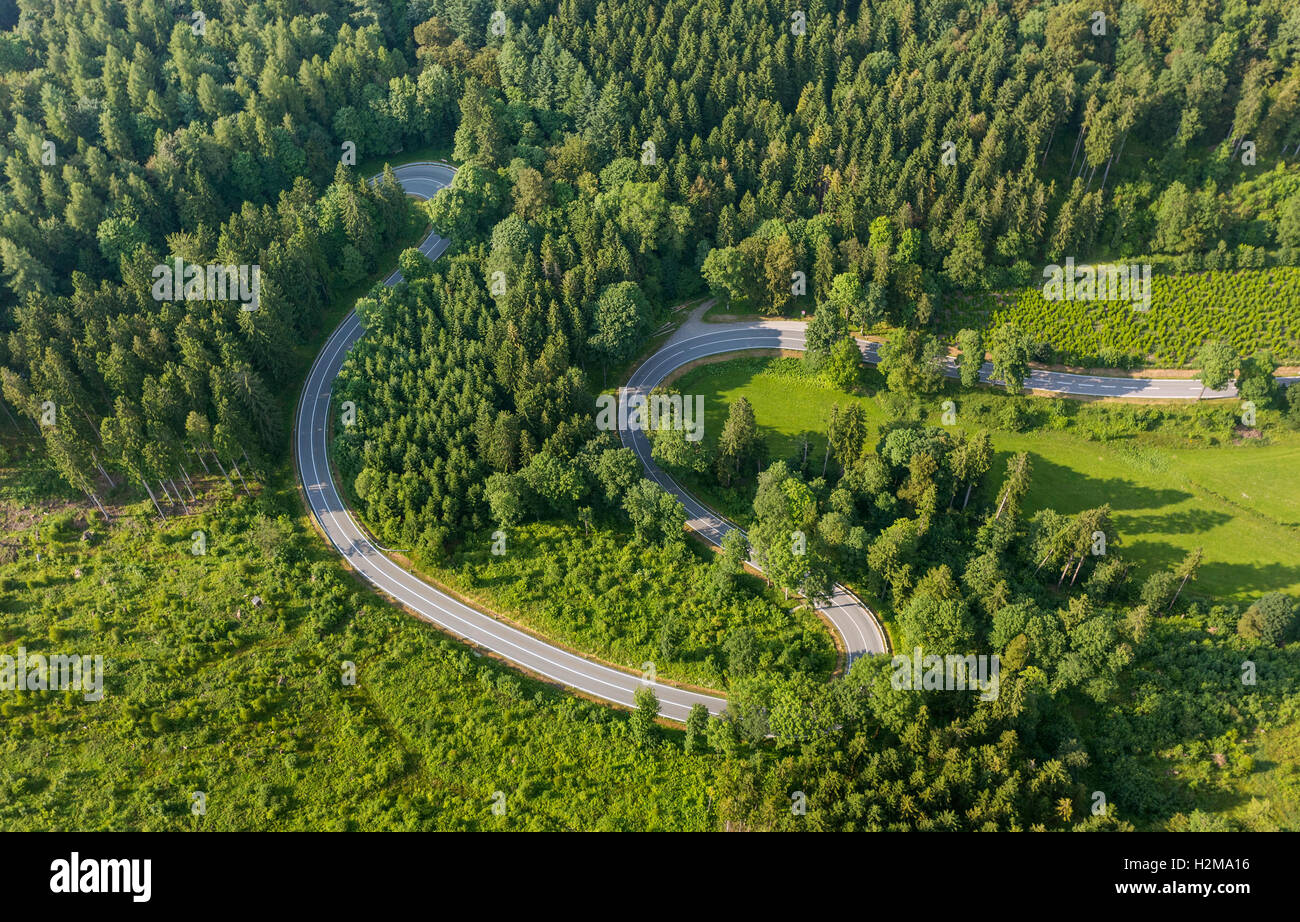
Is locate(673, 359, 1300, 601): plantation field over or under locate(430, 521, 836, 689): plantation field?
over

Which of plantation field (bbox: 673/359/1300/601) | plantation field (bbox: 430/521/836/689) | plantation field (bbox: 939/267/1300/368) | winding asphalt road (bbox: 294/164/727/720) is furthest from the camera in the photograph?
plantation field (bbox: 939/267/1300/368)

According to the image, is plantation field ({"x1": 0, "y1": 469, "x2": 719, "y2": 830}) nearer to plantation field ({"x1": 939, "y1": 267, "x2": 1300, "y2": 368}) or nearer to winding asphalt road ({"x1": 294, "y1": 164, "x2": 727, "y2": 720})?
winding asphalt road ({"x1": 294, "y1": 164, "x2": 727, "y2": 720})

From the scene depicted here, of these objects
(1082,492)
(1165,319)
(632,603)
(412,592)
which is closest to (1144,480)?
(1082,492)

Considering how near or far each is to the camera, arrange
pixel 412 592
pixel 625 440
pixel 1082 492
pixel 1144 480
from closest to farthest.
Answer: pixel 412 592 → pixel 1082 492 → pixel 1144 480 → pixel 625 440

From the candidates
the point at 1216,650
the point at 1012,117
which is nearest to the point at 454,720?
the point at 1216,650

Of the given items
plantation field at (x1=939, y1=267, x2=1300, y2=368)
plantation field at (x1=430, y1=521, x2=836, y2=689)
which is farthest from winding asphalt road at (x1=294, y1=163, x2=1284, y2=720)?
plantation field at (x1=939, y1=267, x2=1300, y2=368)

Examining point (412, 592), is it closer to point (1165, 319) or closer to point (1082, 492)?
point (1082, 492)

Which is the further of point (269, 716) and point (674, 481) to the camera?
point (674, 481)

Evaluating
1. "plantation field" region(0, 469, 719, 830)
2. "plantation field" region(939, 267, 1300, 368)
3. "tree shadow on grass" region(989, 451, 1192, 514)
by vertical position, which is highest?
"plantation field" region(939, 267, 1300, 368)
